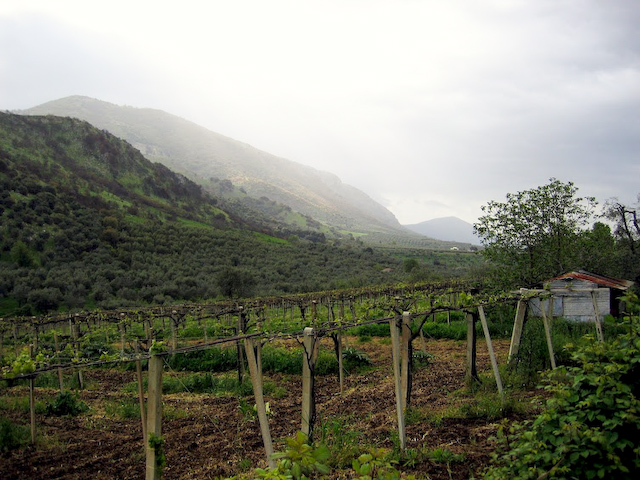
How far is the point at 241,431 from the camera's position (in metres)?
7.65

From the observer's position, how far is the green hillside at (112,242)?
4009 centimetres

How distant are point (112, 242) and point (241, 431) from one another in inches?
2032

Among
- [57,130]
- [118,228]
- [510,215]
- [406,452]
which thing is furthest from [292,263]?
[57,130]

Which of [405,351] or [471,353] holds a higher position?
[405,351]

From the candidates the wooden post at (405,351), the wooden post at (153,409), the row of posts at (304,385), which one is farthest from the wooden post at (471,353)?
the wooden post at (153,409)

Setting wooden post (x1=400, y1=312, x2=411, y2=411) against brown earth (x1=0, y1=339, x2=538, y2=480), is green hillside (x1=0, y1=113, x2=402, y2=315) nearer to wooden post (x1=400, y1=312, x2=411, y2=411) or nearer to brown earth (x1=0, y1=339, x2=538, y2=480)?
brown earth (x1=0, y1=339, x2=538, y2=480)

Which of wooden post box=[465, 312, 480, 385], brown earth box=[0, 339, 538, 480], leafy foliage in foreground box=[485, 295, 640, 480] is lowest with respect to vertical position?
brown earth box=[0, 339, 538, 480]

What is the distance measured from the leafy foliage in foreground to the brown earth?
1.41 ft

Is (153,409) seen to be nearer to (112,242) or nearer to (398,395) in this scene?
(398,395)

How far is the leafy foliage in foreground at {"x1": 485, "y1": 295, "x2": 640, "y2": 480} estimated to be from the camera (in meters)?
3.12

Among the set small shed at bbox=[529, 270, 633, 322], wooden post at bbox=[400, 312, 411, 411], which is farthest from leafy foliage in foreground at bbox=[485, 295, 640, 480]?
small shed at bbox=[529, 270, 633, 322]

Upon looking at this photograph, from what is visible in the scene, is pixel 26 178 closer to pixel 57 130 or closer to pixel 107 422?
pixel 57 130

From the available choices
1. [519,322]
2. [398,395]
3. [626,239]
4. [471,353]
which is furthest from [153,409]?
[626,239]

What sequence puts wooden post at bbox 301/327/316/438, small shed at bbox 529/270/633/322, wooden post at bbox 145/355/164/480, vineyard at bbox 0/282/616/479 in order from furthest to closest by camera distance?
small shed at bbox 529/270/633/322, wooden post at bbox 301/327/316/438, vineyard at bbox 0/282/616/479, wooden post at bbox 145/355/164/480
